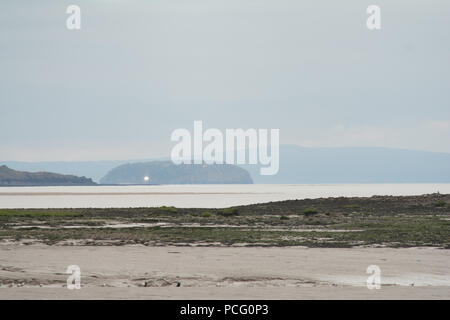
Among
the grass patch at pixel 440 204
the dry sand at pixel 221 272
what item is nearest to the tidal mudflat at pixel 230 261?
the dry sand at pixel 221 272

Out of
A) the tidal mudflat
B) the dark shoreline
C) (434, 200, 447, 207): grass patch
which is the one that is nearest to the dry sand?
the tidal mudflat

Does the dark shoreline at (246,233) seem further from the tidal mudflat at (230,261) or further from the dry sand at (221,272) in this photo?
the dry sand at (221,272)

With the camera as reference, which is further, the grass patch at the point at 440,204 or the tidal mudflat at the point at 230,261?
the grass patch at the point at 440,204

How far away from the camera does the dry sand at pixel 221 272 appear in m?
19.3

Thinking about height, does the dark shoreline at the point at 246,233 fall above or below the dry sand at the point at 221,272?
above

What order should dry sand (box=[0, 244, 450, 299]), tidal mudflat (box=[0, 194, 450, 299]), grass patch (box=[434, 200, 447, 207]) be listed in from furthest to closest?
1. grass patch (box=[434, 200, 447, 207])
2. tidal mudflat (box=[0, 194, 450, 299])
3. dry sand (box=[0, 244, 450, 299])

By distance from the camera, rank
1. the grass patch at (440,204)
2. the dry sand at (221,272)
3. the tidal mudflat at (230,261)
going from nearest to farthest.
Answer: the dry sand at (221,272) < the tidal mudflat at (230,261) < the grass patch at (440,204)

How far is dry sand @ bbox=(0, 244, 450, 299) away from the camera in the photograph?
758 inches

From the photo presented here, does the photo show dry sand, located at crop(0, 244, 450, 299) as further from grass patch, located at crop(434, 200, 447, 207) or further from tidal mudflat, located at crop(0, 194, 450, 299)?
grass patch, located at crop(434, 200, 447, 207)

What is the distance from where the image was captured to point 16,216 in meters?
59.2

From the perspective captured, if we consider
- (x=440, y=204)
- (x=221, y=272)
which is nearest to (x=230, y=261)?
(x=221, y=272)
